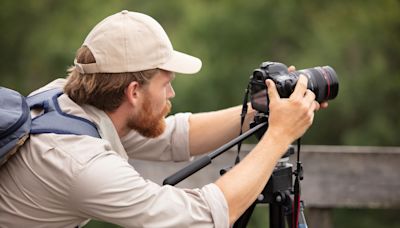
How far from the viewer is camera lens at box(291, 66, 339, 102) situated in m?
2.34

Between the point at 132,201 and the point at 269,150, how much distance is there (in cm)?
42

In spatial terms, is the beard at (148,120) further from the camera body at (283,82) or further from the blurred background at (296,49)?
the blurred background at (296,49)

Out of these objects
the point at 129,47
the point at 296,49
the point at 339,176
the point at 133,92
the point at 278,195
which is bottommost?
the point at 296,49

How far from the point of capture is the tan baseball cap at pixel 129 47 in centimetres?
222

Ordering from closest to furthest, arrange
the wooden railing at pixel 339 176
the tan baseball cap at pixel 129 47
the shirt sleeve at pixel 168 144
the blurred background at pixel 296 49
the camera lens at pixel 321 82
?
the tan baseball cap at pixel 129 47
the camera lens at pixel 321 82
the shirt sleeve at pixel 168 144
the wooden railing at pixel 339 176
the blurred background at pixel 296 49

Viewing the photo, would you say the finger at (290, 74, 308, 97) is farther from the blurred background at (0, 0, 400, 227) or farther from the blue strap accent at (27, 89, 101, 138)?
the blurred background at (0, 0, 400, 227)

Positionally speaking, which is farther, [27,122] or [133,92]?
[133,92]

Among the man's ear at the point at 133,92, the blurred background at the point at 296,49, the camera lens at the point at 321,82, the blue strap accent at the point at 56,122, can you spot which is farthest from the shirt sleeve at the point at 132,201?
the blurred background at the point at 296,49

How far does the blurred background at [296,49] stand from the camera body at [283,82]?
4646mm

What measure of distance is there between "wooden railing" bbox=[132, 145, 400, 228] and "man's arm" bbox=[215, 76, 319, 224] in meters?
0.99

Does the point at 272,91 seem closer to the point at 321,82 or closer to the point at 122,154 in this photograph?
the point at 321,82

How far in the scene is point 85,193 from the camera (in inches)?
79.5

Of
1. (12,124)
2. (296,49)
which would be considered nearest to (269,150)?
(12,124)

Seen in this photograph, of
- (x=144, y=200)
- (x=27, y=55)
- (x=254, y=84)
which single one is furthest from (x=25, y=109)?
(x=27, y=55)
